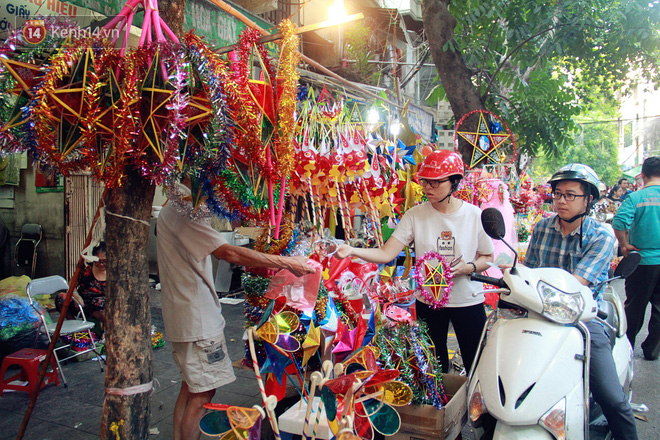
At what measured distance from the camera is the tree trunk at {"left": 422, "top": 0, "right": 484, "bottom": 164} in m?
6.69

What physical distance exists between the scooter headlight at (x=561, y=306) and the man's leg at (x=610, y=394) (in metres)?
0.38

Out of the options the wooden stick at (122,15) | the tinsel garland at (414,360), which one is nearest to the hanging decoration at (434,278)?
the tinsel garland at (414,360)

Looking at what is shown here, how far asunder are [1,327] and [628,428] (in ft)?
16.8

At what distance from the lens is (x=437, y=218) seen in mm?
2963

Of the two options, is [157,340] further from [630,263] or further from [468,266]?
[630,263]

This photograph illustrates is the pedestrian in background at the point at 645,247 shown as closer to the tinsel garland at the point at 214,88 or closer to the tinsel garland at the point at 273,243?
the tinsel garland at the point at 273,243

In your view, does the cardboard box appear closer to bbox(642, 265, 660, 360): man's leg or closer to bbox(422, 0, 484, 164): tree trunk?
bbox(642, 265, 660, 360): man's leg

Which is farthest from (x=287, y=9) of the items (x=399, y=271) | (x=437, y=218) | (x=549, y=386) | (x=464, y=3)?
(x=549, y=386)

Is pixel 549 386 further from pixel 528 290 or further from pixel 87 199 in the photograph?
→ pixel 87 199

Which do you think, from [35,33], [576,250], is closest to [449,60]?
[576,250]

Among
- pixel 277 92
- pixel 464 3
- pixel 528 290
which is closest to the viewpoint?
pixel 528 290

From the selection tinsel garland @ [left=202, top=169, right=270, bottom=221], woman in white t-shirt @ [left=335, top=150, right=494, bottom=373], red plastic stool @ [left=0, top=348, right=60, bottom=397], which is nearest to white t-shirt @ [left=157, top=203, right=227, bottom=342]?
tinsel garland @ [left=202, top=169, right=270, bottom=221]

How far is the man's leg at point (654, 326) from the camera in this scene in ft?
14.9

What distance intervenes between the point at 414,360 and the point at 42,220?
6418mm
